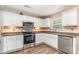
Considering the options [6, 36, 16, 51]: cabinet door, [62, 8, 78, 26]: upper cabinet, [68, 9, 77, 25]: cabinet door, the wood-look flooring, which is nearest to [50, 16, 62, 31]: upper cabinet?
[62, 8, 78, 26]: upper cabinet

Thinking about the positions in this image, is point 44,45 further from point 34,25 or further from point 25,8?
point 25,8

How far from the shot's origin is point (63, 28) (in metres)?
1.67

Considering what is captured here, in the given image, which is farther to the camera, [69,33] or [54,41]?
[54,41]

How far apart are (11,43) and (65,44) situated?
1.04 metres

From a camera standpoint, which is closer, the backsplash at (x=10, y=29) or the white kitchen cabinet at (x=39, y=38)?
the backsplash at (x=10, y=29)

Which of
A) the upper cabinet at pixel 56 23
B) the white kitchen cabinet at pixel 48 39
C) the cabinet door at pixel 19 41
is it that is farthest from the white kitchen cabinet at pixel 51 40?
the cabinet door at pixel 19 41

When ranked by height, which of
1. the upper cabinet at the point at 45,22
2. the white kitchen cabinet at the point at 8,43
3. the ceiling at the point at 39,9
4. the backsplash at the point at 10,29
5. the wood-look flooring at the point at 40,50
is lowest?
the wood-look flooring at the point at 40,50

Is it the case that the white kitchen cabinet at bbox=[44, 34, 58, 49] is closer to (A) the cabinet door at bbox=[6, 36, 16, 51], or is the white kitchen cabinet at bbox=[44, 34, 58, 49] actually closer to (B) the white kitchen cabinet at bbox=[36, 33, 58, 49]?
(B) the white kitchen cabinet at bbox=[36, 33, 58, 49]

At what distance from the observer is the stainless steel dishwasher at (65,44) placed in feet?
5.37

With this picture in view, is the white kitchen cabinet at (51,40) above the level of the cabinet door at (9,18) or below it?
below

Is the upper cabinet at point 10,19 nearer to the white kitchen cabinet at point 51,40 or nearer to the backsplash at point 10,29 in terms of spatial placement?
the backsplash at point 10,29

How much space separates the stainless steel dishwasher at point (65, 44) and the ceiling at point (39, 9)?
20.5 inches
